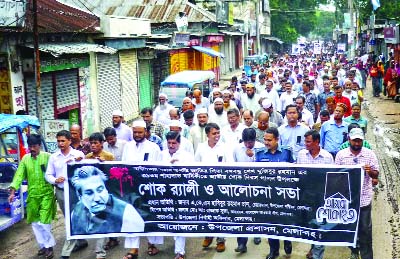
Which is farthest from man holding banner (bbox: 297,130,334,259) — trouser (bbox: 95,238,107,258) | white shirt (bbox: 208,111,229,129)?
white shirt (bbox: 208,111,229,129)

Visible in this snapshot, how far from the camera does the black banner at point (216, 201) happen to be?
6.75m

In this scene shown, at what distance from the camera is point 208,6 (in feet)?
155

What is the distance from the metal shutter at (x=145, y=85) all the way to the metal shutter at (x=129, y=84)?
1056 mm

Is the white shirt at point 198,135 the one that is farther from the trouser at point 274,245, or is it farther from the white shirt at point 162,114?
the trouser at point 274,245

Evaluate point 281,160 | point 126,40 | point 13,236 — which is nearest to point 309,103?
point 281,160

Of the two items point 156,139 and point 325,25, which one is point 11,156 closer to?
point 156,139

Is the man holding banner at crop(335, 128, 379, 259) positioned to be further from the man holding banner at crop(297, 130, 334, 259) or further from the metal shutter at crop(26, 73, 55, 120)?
the metal shutter at crop(26, 73, 55, 120)

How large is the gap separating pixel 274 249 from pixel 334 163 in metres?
1.38

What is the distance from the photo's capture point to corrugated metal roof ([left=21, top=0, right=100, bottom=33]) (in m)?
15.2

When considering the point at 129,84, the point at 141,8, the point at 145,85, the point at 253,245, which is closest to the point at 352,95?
the point at 253,245

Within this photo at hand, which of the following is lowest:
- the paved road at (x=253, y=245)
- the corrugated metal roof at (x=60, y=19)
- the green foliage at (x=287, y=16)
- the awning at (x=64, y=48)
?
the paved road at (x=253, y=245)

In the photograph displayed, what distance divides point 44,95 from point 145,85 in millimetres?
10042

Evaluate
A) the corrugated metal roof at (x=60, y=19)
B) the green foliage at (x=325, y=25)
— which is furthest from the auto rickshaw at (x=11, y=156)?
the green foliage at (x=325, y=25)

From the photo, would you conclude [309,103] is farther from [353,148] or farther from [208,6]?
[208,6]
